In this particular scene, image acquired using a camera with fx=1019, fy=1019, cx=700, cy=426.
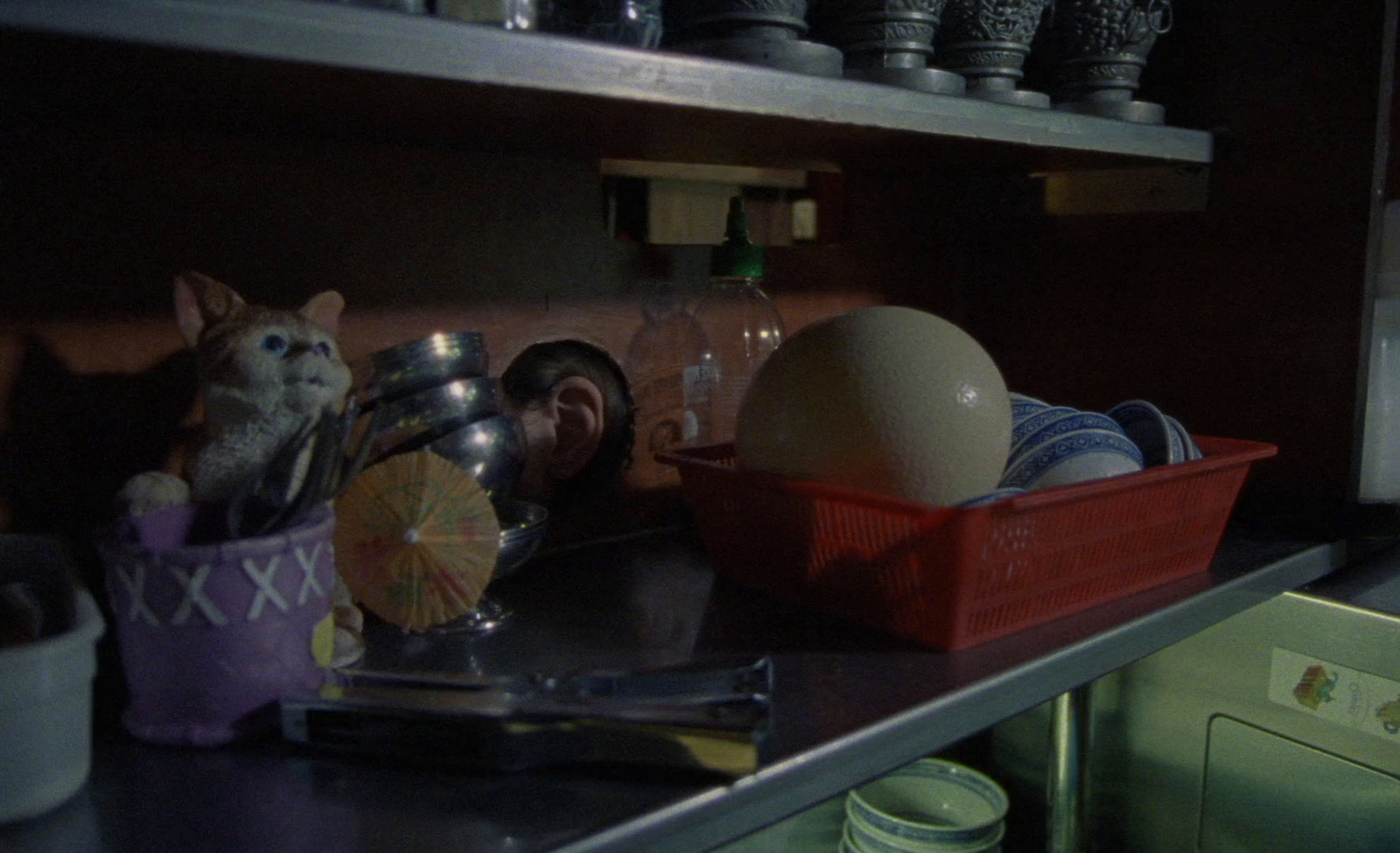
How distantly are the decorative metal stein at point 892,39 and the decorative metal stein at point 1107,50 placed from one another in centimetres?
19

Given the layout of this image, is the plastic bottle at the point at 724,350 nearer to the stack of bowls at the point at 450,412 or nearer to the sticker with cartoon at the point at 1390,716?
the stack of bowls at the point at 450,412

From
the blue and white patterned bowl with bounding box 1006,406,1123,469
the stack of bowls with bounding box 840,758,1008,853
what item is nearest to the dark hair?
the blue and white patterned bowl with bounding box 1006,406,1123,469

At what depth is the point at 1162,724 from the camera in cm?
104

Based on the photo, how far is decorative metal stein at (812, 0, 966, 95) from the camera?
2.50 feet

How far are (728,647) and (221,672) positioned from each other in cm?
31

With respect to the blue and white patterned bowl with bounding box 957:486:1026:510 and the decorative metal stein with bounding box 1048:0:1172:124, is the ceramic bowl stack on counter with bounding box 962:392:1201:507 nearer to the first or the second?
the blue and white patterned bowl with bounding box 957:486:1026:510

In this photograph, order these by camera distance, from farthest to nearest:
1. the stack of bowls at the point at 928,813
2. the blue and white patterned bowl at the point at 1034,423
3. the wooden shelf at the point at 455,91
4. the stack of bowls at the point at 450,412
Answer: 1. the stack of bowls at the point at 928,813
2. the blue and white patterned bowl at the point at 1034,423
3. the stack of bowls at the point at 450,412
4. the wooden shelf at the point at 455,91

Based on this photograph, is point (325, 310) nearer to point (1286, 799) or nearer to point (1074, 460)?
point (1074, 460)

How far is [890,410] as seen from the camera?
25.8 inches

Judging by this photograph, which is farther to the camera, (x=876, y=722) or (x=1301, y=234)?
(x=1301, y=234)

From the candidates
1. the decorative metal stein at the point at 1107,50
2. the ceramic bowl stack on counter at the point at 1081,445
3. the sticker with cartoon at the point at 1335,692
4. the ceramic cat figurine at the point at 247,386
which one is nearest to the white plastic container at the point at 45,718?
the ceramic cat figurine at the point at 247,386

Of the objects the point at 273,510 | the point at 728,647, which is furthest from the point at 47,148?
the point at 728,647

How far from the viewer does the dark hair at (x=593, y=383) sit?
86cm

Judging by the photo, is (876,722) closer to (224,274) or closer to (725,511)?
(725,511)
